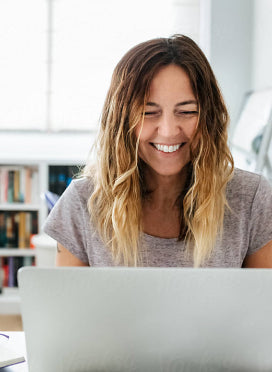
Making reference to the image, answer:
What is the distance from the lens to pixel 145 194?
1.34 meters

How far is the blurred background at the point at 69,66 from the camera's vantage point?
3332 millimetres

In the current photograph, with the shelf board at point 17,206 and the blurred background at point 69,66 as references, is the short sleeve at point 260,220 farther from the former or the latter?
the shelf board at point 17,206

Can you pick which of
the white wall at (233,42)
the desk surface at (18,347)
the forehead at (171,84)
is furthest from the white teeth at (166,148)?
the white wall at (233,42)

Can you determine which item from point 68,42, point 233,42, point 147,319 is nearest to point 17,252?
point 68,42

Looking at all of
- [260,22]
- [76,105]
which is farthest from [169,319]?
[76,105]

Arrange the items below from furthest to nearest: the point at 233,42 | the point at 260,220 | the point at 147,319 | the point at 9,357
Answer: the point at 233,42 → the point at 260,220 → the point at 9,357 → the point at 147,319

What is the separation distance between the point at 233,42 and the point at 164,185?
7.96ft

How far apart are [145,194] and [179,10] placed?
2688 mm

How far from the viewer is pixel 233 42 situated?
3.53 metres

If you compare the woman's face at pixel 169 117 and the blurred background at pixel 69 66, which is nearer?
the woman's face at pixel 169 117

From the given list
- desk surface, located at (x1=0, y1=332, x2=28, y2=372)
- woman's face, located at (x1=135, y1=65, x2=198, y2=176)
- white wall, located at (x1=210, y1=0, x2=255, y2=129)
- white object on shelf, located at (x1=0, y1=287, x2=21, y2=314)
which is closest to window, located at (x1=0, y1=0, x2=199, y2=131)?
white wall, located at (x1=210, y1=0, x2=255, y2=129)

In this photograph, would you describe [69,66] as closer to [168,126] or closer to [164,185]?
[164,185]

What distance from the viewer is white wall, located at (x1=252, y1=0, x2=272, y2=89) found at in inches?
123

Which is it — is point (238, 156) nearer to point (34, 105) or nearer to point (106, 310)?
point (34, 105)
